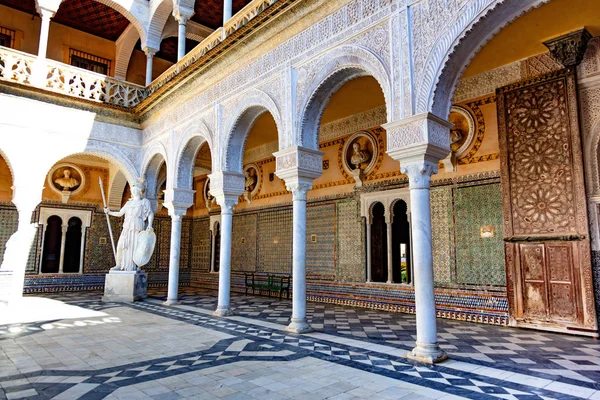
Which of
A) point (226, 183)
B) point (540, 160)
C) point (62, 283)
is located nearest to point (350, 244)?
point (226, 183)

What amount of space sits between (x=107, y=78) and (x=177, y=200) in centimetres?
357

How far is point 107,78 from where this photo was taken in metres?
9.39

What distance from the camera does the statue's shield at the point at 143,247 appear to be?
8.73 metres

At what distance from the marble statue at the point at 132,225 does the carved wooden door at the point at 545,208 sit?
699cm

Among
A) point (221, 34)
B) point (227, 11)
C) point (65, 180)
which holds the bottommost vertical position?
point (65, 180)

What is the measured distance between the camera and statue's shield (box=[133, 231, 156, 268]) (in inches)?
344

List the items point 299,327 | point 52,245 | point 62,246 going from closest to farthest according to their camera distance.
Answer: point 299,327
point 62,246
point 52,245

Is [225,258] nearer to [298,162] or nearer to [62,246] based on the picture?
[298,162]

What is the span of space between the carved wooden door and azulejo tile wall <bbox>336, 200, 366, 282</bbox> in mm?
2687

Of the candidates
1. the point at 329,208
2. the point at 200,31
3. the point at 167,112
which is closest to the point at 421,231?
the point at 329,208

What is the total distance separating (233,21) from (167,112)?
2.80 m

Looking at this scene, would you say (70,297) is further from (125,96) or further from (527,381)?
(527,381)

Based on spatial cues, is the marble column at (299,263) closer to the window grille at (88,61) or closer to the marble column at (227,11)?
the marble column at (227,11)

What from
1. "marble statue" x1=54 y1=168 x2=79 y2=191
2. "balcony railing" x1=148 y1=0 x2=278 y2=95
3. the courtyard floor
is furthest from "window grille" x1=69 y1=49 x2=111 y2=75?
the courtyard floor
